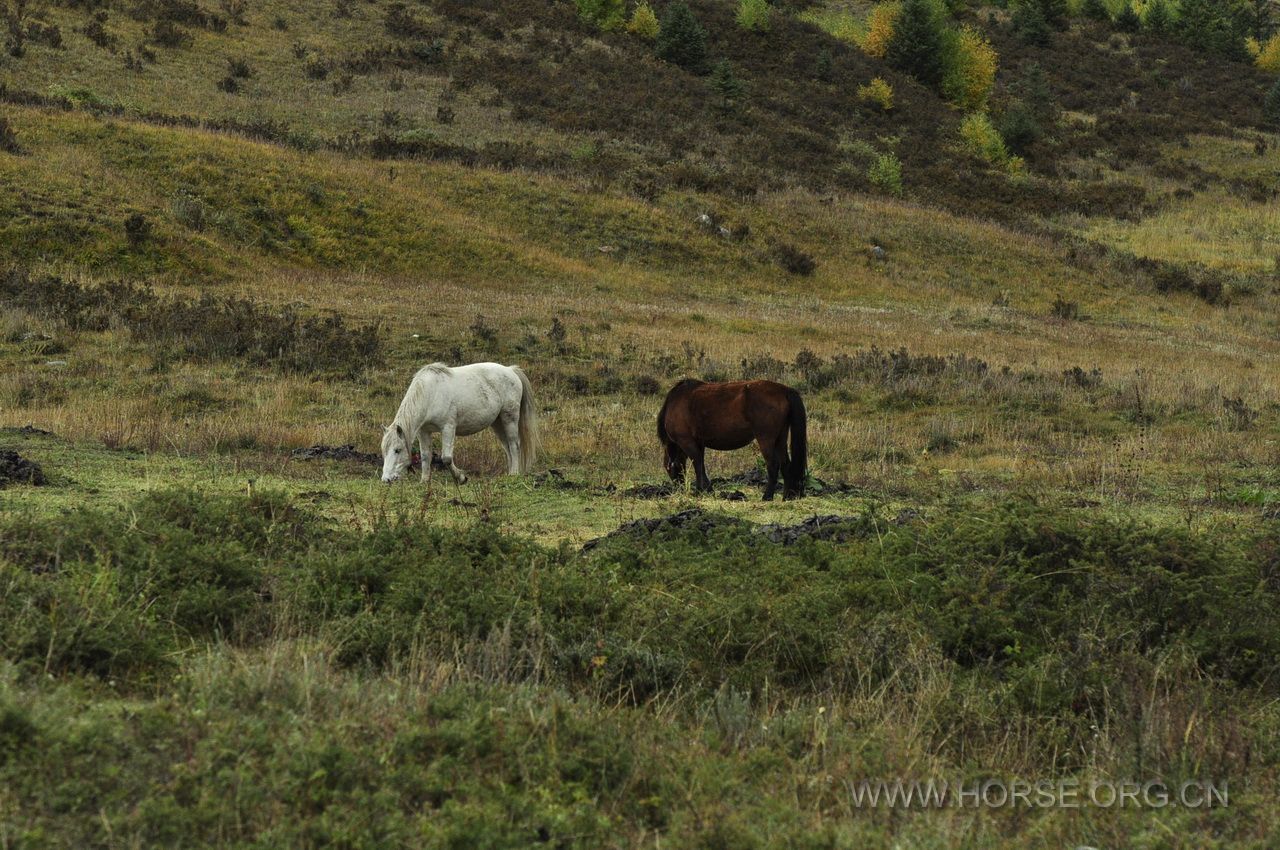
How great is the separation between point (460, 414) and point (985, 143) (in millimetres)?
49719

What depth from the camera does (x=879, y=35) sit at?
7038 cm

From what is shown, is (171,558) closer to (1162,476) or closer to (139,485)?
(139,485)

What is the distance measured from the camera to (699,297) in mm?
33500

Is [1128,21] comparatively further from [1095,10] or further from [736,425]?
[736,425]

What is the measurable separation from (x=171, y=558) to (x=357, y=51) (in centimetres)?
4929

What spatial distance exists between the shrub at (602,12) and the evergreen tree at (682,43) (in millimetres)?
3575

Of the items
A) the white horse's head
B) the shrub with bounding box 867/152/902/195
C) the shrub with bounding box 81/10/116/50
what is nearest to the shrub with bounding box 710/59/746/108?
the shrub with bounding box 867/152/902/195

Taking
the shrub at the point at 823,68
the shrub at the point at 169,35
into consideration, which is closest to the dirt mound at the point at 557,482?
the shrub at the point at 169,35

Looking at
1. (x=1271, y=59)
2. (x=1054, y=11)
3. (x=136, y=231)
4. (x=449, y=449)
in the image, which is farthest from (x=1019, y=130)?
(x=449, y=449)

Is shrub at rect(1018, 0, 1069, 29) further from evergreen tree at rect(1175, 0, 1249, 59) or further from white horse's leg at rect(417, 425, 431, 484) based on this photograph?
white horse's leg at rect(417, 425, 431, 484)

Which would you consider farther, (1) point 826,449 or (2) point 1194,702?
(1) point 826,449

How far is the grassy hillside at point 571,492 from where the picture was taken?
15.8 ft

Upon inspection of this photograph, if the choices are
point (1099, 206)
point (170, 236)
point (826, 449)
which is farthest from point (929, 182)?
point (826, 449)

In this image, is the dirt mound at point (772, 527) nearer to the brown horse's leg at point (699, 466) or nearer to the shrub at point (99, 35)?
the brown horse's leg at point (699, 466)
